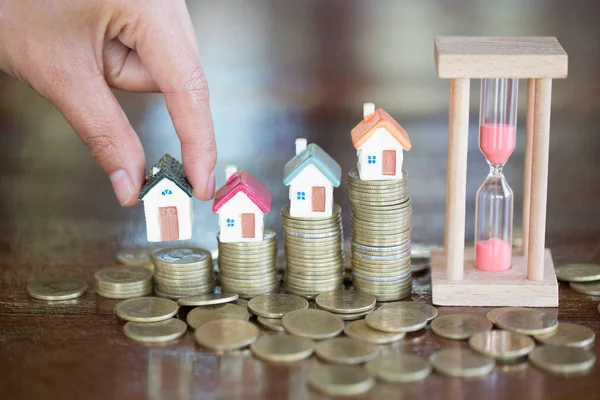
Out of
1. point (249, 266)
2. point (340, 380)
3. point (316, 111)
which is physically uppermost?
point (316, 111)

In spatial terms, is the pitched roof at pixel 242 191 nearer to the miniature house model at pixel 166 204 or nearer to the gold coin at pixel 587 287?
the miniature house model at pixel 166 204

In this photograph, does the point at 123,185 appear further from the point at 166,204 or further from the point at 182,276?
the point at 182,276

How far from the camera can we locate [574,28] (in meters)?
2.99

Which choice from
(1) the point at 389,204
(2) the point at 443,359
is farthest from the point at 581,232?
(2) the point at 443,359

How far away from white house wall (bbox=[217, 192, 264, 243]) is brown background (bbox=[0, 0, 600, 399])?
0.24 meters

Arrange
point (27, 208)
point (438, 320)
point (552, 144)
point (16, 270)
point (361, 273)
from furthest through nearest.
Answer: point (552, 144)
point (27, 208)
point (16, 270)
point (361, 273)
point (438, 320)

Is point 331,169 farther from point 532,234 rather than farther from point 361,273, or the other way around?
point 532,234

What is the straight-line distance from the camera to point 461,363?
1.46m

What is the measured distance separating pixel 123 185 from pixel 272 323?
392 mm

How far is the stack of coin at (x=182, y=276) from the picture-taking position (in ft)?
5.89

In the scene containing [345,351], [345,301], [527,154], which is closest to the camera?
[345,351]

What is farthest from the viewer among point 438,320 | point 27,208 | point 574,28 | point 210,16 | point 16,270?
point 210,16

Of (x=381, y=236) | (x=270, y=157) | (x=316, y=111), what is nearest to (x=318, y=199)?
(x=381, y=236)

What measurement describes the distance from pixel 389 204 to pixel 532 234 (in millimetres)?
268
